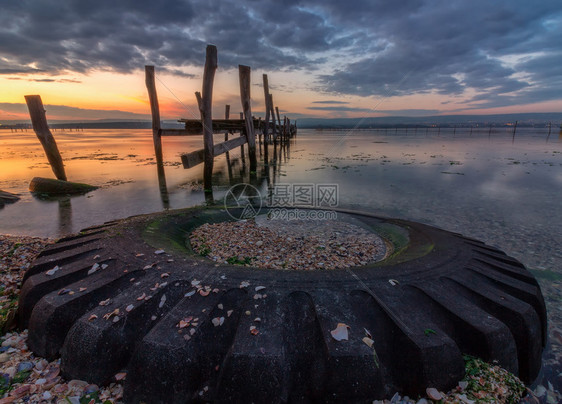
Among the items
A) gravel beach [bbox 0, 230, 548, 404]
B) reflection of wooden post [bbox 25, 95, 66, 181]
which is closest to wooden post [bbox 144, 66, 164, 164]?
reflection of wooden post [bbox 25, 95, 66, 181]

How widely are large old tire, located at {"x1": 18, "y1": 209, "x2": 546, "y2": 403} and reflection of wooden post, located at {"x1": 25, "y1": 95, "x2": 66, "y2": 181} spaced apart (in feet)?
37.0

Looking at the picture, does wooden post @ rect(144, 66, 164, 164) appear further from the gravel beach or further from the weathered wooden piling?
the gravel beach

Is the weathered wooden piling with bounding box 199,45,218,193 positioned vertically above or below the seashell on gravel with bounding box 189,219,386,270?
above

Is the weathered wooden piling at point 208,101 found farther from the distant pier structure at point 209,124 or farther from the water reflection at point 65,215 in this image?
the water reflection at point 65,215

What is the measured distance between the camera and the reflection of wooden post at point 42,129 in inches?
439

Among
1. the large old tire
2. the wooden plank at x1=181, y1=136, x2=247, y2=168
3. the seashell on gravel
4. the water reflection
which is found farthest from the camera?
the wooden plank at x1=181, y1=136, x2=247, y2=168

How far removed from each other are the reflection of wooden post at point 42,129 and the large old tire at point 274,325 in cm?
1128

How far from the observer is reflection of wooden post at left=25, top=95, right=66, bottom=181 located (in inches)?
439

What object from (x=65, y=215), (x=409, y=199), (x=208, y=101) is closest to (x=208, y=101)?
(x=208, y=101)

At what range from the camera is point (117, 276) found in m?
2.71

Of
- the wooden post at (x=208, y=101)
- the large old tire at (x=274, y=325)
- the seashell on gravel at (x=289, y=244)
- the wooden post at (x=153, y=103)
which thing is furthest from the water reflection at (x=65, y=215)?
the wooden post at (x=153, y=103)

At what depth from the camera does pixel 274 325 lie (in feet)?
6.88

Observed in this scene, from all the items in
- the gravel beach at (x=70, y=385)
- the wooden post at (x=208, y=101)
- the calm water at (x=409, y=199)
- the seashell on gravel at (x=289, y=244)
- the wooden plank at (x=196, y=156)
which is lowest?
the calm water at (x=409, y=199)

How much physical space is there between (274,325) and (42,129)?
47.7 feet
